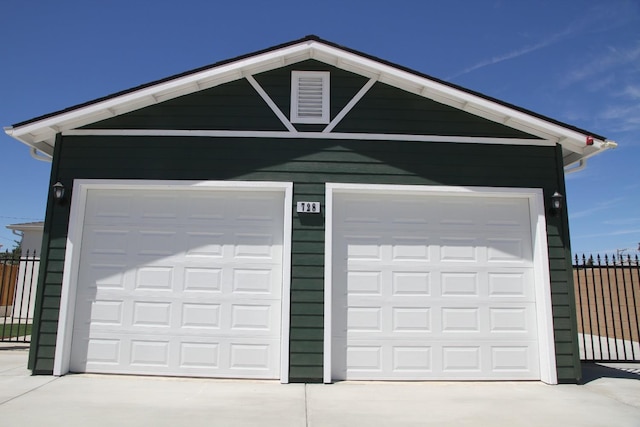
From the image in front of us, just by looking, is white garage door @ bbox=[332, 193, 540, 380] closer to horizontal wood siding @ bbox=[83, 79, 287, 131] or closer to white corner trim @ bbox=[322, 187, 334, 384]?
white corner trim @ bbox=[322, 187, 334, 384]

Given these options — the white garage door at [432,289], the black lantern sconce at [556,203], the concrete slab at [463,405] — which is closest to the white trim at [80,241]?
the white garage door at [432,289]

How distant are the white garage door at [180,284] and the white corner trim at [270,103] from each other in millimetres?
1018

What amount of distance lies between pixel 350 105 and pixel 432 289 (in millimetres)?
2912

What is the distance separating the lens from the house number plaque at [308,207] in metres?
6.28

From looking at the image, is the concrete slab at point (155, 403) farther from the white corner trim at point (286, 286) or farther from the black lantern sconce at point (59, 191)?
the black lantern sconce at point (59, 191)

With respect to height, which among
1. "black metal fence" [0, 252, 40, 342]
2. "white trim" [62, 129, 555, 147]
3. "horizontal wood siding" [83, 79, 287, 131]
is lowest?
"black metal fence" [0, 252, 40, 342]

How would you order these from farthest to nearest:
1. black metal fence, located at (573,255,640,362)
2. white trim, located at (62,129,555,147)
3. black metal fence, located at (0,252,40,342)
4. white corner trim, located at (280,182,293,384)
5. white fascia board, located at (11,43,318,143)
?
black metal fence, located at (0,252,40,342) → black metal fence, located at (573,255,640,362) → white trim, located at (62,129,555,147) → white fascia board, located at (11,43,318,143) → white corner trim, located at (280,182,293,384)

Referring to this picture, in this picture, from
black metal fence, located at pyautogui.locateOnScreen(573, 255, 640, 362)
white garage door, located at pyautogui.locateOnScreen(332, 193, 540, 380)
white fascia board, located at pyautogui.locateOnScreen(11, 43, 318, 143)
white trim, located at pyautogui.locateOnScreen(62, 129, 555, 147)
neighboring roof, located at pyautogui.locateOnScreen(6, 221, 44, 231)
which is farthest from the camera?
neighboring roof, located at pyautogui.locateOnScreen(6, 221, 44, 231)

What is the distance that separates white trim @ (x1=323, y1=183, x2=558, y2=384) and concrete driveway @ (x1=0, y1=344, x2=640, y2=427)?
436 millimetres

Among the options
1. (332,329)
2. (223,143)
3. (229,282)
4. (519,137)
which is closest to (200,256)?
(229,282)

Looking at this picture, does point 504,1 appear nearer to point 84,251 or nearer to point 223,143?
point 223,143

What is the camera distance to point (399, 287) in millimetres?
6340

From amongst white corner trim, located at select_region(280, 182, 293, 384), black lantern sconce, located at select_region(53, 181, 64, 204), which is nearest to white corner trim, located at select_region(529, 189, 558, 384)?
white corner trim, located at select_region(280, 182, 293, 384)

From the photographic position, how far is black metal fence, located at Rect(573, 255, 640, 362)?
7.93m
